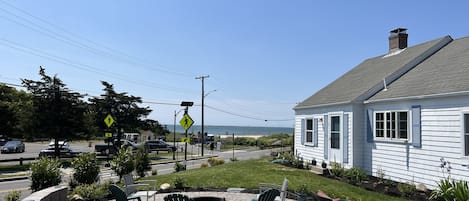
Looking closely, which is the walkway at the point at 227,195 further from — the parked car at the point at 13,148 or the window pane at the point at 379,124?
the parked car at the point at 13,148

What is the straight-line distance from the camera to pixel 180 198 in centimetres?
777

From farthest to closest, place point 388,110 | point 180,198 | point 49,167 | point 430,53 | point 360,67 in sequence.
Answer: point 360,67
point 430,53
point 388,110
point 49,167
point 180,198

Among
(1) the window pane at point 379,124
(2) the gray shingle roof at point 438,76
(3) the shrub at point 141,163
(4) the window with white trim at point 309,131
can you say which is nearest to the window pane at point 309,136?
(4) the window with white trim at point 309,131

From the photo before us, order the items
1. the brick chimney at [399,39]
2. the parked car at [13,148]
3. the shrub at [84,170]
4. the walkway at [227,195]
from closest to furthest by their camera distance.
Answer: the walkway at [227,195], the shrub at [84,170], the brick chimney at [399,39], the parked car at [13,148]

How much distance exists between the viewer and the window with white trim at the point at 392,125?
1416 cm

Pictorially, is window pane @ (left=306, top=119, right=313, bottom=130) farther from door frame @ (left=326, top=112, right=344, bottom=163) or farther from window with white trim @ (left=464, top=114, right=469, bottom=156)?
window with white trim @ (left=464, top=114, right=469, bottom=156)

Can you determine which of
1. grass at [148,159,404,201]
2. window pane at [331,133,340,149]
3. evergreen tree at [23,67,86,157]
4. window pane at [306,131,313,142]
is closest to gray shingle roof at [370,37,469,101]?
window pane at [331,133,340,149]

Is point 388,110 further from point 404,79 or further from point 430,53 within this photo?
point 430,53

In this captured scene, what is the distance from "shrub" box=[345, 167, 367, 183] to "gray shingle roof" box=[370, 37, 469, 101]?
10.1 feet

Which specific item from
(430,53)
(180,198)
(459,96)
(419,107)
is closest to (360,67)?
(430,53)

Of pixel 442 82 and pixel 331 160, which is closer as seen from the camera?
pixel 442 82

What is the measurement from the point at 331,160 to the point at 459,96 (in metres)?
7.50

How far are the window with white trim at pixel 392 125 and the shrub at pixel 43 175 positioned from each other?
11939 millimetres

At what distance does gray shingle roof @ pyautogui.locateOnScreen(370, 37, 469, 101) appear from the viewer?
40.9 feet
